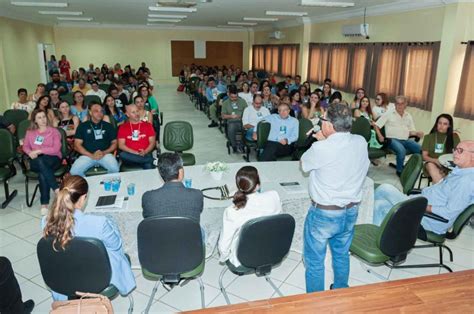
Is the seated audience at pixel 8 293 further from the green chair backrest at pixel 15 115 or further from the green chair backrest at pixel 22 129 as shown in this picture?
the green chair backrest at pixel 15 115

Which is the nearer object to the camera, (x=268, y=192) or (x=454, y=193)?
(x=268, y=192)

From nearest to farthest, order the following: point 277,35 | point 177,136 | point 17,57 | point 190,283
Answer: point 190,283 → point 177,136 → point 17,57 → point 277,35

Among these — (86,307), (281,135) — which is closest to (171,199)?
(86,307)

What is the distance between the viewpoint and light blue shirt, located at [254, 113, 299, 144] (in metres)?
5.79

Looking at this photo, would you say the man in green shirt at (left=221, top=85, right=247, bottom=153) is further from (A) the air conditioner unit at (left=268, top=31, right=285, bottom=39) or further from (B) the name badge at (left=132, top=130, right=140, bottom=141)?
(A) the air conditioner unit at (left=268, top=31, right=285, bottom=39)

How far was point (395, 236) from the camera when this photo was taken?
9.17ft

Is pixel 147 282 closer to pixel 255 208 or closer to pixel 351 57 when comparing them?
pixel 255 208

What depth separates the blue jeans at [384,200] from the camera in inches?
144

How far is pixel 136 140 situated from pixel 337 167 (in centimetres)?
343

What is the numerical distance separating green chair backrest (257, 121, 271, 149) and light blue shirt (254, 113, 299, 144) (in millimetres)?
62

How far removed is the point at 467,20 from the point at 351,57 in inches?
138

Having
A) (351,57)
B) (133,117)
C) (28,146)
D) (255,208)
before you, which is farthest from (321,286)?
(351,57)

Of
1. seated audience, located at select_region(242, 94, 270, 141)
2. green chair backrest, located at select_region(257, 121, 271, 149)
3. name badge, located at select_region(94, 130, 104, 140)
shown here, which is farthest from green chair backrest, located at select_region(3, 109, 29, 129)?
green chair backrest, located at select_region(257, 121, 271, 149)

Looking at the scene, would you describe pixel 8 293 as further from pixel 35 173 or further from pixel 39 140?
pixel 39 140
